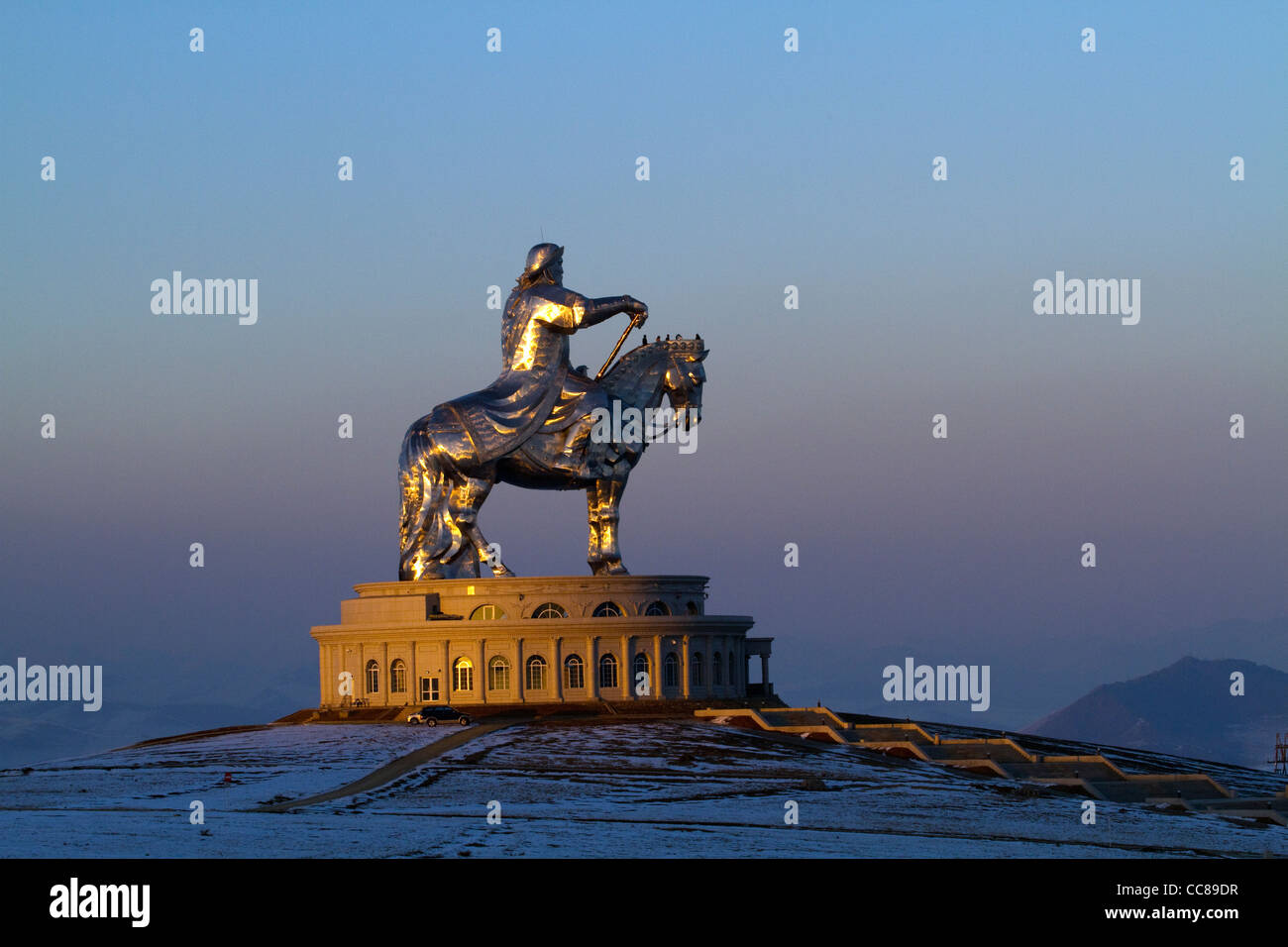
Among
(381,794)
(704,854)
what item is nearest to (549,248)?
(381,794)

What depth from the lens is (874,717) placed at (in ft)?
280

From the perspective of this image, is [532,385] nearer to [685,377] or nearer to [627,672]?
[685,377]

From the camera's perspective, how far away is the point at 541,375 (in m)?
82.6

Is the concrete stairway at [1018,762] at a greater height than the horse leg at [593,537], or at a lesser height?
lesser

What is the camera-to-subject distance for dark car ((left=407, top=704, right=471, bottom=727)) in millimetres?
77812

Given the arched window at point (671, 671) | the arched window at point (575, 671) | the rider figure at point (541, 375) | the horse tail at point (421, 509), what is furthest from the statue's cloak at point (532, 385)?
the arched window at point (671, 671)

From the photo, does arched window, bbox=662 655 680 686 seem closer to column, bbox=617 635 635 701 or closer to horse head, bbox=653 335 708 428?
column, bbox=617 635 635 701

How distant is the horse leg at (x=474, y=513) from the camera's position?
82.1m

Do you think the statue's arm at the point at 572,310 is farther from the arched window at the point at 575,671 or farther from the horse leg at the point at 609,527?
the arched window at the point at 575,671

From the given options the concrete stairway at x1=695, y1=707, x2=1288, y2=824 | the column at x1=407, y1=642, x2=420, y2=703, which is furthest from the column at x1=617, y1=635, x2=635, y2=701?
the column at x1=407, y1=642, x2=420, y2=703

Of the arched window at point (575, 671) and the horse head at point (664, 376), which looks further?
the horse head at point (664, 376)

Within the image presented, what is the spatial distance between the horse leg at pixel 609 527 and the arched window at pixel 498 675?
5.68 metres
